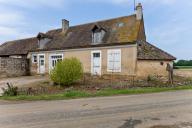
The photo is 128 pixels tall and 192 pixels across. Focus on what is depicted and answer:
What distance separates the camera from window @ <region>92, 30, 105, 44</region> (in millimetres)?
28461

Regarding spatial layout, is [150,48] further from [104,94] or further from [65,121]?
[65,121]

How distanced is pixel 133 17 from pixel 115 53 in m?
4.88

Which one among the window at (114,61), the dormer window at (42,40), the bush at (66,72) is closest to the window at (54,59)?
the dormer window at (42,40)

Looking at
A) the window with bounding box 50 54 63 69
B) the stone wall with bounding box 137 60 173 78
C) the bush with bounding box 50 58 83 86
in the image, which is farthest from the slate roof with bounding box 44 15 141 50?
the bush with bounding box 50 58 83 86

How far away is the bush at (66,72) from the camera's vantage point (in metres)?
20.7

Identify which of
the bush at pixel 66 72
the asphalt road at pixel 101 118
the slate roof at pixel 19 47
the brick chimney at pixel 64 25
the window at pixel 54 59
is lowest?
the asphalt road at pixel 101 118

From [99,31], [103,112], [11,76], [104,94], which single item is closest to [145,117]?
[103,112]

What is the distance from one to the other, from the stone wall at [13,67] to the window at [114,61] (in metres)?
13.2

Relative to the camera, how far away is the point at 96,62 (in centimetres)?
2845

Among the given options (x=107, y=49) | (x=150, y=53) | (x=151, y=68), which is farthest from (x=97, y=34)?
(x=151, y=68)

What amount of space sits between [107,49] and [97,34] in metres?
2.58

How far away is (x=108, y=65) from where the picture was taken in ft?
89.4

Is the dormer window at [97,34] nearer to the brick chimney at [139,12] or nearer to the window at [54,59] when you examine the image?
the brick chimney at [139,12]

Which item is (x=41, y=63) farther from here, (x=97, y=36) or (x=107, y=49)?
(x=107, y=49)
